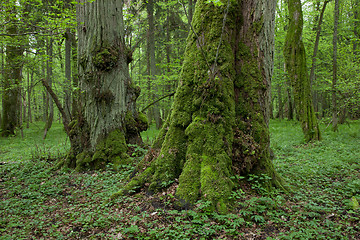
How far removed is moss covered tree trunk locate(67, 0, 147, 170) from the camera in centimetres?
589

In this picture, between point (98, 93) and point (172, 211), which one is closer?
point (172, 211)

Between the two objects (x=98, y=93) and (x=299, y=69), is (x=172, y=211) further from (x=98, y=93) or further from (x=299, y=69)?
(x=299, y=69)

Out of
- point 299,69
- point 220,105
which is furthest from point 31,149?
point 299,69

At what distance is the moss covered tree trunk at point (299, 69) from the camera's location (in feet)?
29.7

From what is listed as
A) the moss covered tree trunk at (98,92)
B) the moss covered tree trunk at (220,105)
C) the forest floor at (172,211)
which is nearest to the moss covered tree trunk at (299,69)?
the forest floor at (172,211)

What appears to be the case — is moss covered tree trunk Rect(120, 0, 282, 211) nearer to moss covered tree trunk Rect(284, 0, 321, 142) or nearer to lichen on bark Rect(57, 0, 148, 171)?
lichen on bark Rect(57, 0, 148, 171)

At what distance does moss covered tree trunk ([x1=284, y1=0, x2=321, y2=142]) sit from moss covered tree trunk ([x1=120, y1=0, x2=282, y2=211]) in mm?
5748

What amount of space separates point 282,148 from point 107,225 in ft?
24.4

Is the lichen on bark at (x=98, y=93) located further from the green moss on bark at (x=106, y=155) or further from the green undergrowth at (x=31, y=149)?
the green undergrowth at (x=31, y=149)

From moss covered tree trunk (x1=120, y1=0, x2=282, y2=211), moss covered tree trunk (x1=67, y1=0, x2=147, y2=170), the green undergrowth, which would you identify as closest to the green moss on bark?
moss covered tree trunk (x1=67, y1=0, x2=147, y2=170)

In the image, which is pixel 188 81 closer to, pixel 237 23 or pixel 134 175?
pixel 237 23

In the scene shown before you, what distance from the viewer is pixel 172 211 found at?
3086 mm

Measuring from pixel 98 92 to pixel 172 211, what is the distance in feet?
13.4

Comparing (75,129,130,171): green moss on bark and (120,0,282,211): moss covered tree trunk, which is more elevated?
(120,0,282,211): moss covered tree trunk
